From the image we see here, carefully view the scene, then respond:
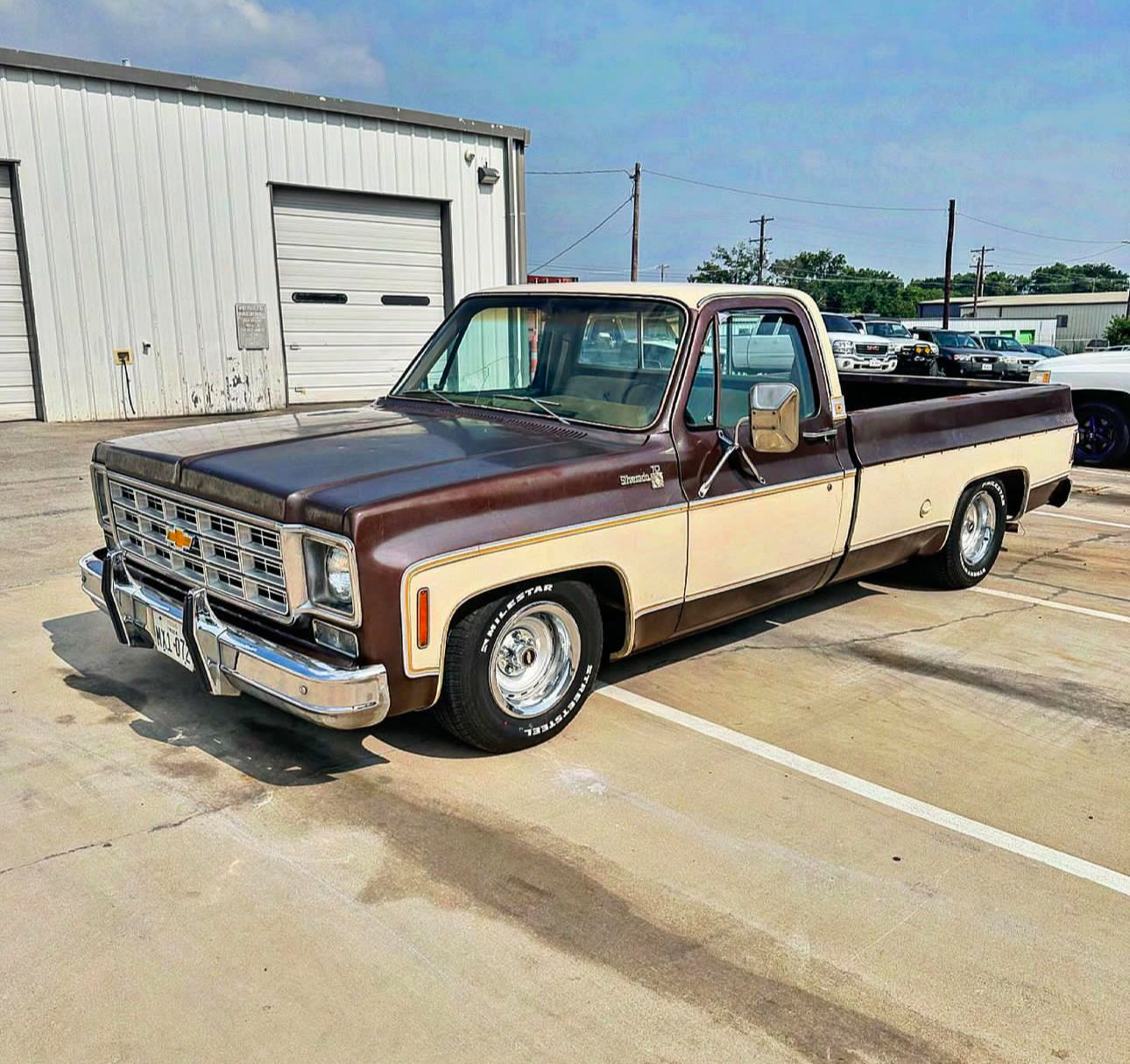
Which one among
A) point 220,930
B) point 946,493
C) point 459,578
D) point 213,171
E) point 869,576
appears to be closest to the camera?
point 220,930

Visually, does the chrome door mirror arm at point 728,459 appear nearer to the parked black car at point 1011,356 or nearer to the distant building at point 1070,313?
the parked black car at point 1011,356

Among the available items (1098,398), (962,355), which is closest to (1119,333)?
(962,355)

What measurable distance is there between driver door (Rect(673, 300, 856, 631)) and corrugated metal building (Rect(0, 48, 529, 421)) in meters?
12.3

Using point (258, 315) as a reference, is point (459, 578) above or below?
below

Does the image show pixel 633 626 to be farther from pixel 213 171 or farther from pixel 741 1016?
pixel 213 171

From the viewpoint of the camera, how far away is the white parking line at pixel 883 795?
3488mm

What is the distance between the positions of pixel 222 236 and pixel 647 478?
518 inches

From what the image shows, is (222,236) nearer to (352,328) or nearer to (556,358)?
(352,328)

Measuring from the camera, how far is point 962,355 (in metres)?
31.1

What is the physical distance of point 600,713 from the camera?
4746 millimetres

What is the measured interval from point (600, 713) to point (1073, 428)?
476cm

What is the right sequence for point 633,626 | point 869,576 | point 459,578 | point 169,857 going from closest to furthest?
→ point 169,857 < point 459,578 < point 633,626 < point 869,576

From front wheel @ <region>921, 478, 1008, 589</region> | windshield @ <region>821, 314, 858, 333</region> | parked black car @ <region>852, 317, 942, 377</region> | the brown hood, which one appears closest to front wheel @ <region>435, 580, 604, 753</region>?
the brown hood

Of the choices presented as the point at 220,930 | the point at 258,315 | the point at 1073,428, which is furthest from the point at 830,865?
the point at 258,315
